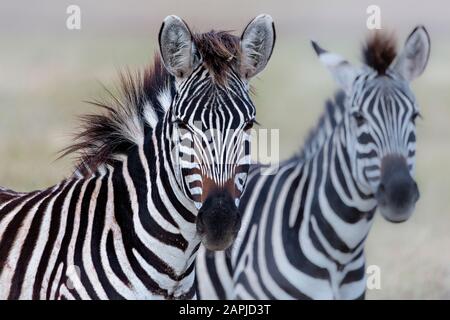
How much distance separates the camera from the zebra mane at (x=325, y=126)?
20.5ft

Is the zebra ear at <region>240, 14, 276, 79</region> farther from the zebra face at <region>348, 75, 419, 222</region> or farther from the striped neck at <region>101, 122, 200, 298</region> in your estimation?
the zebra face at <region>348, 75, 419, 222</region>

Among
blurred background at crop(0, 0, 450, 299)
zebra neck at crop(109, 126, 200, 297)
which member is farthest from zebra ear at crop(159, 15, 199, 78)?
blurred background at crop(0, 0, 450, 299)

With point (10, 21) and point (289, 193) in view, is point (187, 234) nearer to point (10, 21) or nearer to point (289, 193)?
point (289, 193)

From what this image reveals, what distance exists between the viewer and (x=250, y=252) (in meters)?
6.09

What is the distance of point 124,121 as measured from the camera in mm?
4809

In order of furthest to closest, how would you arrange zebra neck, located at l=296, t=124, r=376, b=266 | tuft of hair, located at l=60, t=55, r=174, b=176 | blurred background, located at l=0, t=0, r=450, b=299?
blurred background, located at l=0, t=0, r=450, b=299
zebra neck, located at l=296, t=124, r=376, b=266
tuft of hair, located at l=60, t=55, r=174, b=176

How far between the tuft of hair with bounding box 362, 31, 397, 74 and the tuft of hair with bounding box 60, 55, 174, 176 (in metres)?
1.77

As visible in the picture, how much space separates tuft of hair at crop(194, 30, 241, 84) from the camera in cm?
461

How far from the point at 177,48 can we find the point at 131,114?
0.44 meters

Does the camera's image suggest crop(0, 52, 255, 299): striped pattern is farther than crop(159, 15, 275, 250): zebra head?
Yes

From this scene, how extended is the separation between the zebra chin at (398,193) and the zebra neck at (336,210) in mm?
352

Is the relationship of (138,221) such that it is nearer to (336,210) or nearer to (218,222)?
(218,222)

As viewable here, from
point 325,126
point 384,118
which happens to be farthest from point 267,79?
point 384,118
